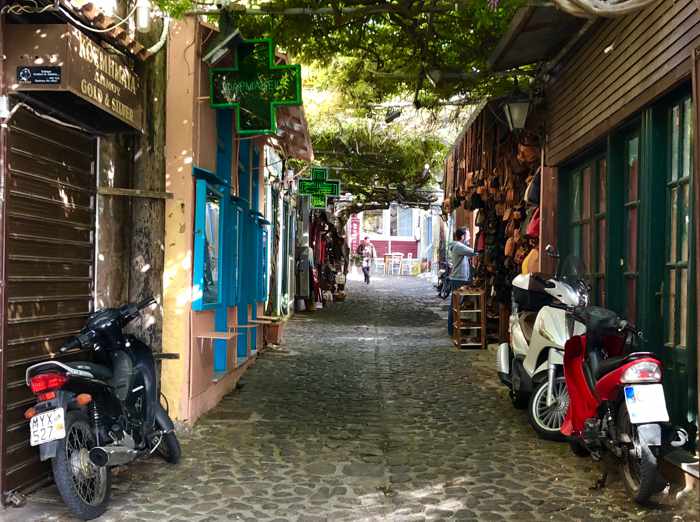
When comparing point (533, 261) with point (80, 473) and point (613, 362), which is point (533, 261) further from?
point (80, 473)

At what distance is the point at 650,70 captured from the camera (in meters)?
5.38

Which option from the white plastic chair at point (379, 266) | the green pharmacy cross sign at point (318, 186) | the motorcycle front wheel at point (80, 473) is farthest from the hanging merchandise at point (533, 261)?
the white plastic chair at point (379, 266)

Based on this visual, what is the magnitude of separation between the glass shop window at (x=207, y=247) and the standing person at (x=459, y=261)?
22.5 ft

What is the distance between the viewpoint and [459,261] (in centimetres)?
1419

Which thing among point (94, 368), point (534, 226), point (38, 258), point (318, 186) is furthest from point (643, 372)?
point (318, 186)

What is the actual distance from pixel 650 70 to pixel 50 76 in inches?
170

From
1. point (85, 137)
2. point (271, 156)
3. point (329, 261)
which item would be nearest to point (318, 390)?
point (85, 137)

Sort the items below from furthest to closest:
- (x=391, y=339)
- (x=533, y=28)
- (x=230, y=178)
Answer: (x=391, y=339) → (x=230, y=178) → (x=533, y=28)

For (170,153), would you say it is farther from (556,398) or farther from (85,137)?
(556,398)

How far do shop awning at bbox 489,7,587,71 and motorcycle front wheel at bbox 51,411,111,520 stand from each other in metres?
5.17

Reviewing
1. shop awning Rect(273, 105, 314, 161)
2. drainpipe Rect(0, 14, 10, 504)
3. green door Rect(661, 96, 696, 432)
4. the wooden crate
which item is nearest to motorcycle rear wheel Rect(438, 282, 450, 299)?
the wooden crate

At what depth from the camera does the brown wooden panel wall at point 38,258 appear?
171 inches

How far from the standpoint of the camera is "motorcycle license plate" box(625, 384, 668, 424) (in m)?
4.17

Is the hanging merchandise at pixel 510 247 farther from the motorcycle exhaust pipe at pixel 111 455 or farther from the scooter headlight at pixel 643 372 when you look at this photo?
the motorcycle exhaust pipe at pixel 111 455
